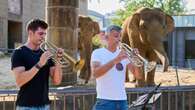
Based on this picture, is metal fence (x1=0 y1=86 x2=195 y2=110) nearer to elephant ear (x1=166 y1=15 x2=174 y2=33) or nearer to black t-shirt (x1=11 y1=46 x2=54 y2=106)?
black t-shirt (x1=11 y1=46 x2=54 y2=106)

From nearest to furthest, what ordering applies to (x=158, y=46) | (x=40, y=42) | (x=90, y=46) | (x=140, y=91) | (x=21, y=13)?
1. (x=40, y=42)
2. (x=140, y=91)
3. (x=158, y=46)
4. (x=90, y=46)
5. (x=21, y=13)

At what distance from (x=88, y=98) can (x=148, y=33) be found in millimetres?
4270

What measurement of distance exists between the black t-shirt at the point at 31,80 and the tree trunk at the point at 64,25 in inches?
262

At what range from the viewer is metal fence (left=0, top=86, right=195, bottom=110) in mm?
7582

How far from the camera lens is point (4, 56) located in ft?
67.1

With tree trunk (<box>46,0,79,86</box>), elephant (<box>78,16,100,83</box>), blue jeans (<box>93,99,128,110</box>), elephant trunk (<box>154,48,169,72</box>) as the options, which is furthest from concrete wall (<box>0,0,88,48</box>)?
blue jeans (<box>93,99,128,110</box>)

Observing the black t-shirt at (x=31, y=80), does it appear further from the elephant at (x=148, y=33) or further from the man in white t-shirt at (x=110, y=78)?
the elephant at (x=148, y=33)

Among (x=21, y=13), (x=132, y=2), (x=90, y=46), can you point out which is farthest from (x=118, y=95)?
(x=132, y=2)

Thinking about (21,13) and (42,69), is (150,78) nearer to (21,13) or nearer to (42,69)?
(42,69)

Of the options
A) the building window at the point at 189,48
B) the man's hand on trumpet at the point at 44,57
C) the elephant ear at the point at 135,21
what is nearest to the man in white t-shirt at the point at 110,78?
the man's hand on trumpet at the point at 44,57

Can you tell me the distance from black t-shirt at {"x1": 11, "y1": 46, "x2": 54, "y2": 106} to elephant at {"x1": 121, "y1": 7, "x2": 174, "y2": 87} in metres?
6.56

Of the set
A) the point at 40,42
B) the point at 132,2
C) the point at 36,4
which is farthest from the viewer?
the point at 132,2

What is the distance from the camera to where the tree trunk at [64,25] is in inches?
456

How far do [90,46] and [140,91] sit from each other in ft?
20.7
